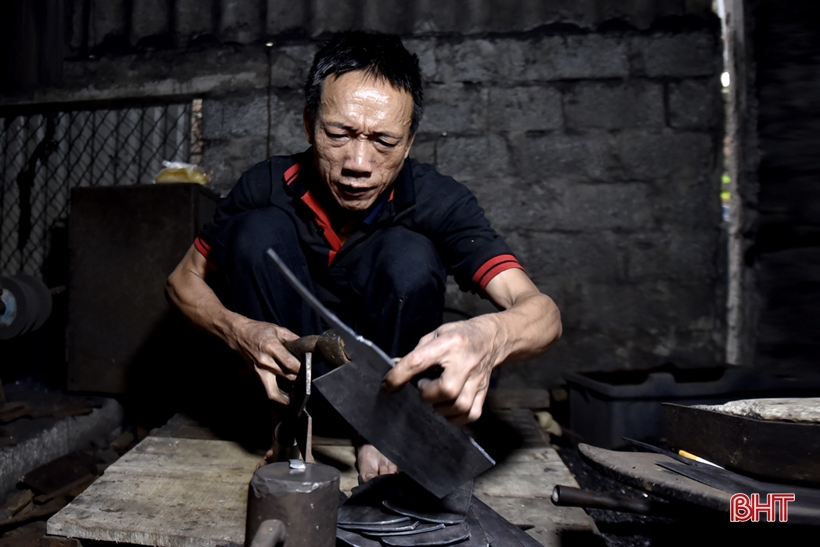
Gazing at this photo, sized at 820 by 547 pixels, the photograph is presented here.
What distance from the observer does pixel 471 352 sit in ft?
3.80

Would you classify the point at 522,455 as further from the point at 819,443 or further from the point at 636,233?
the point at 636,233

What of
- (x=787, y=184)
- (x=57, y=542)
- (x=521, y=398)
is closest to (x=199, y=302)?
(x=57, y=542)

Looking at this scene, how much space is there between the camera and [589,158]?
307 centimetres

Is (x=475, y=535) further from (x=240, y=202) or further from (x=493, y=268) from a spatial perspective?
(x=240, y=202)

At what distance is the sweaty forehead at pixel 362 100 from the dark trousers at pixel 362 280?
389 mm

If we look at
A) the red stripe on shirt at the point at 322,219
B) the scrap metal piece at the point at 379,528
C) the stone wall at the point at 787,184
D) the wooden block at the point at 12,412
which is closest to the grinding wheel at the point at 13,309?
the wooden block at the point at 12,412

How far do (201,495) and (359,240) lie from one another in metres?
0.92

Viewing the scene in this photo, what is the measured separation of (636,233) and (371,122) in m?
2.00

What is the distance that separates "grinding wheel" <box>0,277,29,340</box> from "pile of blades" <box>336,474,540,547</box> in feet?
6.98

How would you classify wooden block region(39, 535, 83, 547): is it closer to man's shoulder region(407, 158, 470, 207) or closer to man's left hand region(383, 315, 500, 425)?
man's left hand region(383, 315, 500, 425)

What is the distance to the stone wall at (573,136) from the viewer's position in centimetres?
301

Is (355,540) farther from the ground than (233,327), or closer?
closer

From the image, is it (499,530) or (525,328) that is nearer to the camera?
(499,530)

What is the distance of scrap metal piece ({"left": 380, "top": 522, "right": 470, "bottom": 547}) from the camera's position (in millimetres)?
1090
